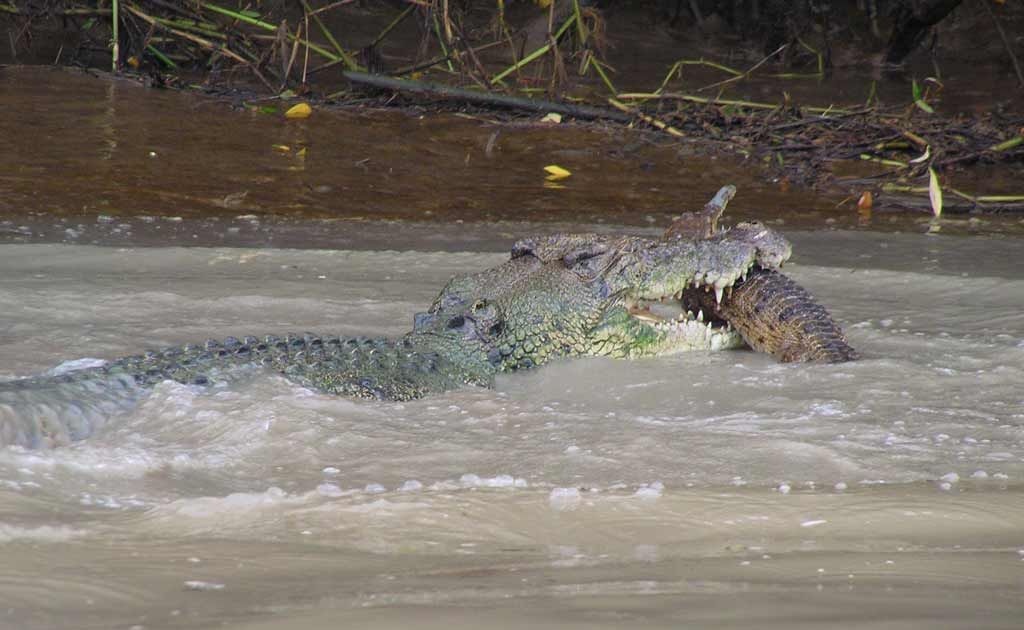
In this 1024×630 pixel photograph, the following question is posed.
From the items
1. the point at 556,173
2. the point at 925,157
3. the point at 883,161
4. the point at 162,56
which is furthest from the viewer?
the point at 162,56

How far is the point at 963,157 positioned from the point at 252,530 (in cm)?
765

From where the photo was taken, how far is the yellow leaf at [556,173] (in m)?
9.29

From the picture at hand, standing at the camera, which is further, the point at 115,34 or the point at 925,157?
the point at 115,34

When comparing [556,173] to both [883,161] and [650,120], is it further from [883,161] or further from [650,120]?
[883,161]

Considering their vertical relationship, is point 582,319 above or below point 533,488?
above

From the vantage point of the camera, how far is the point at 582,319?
4.76m

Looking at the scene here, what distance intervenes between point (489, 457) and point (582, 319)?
50.1 inches

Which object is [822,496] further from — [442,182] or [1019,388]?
[442,182]

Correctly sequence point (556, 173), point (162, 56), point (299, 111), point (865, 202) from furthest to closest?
point (162, 56), point (299, 111), point (556, 173), point (865, 202)

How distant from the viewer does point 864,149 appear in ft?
31.9

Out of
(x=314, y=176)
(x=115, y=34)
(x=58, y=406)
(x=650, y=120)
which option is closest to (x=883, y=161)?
(x=650, y=120)

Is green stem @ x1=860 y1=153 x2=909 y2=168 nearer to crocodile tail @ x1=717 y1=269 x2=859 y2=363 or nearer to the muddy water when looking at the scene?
the muddy water

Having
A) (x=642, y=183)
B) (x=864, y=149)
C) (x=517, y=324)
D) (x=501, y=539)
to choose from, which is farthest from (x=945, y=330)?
(x=864, y=149)

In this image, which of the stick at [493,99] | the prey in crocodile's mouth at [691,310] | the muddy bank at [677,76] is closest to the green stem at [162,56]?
the muddy bank at [677,76]
